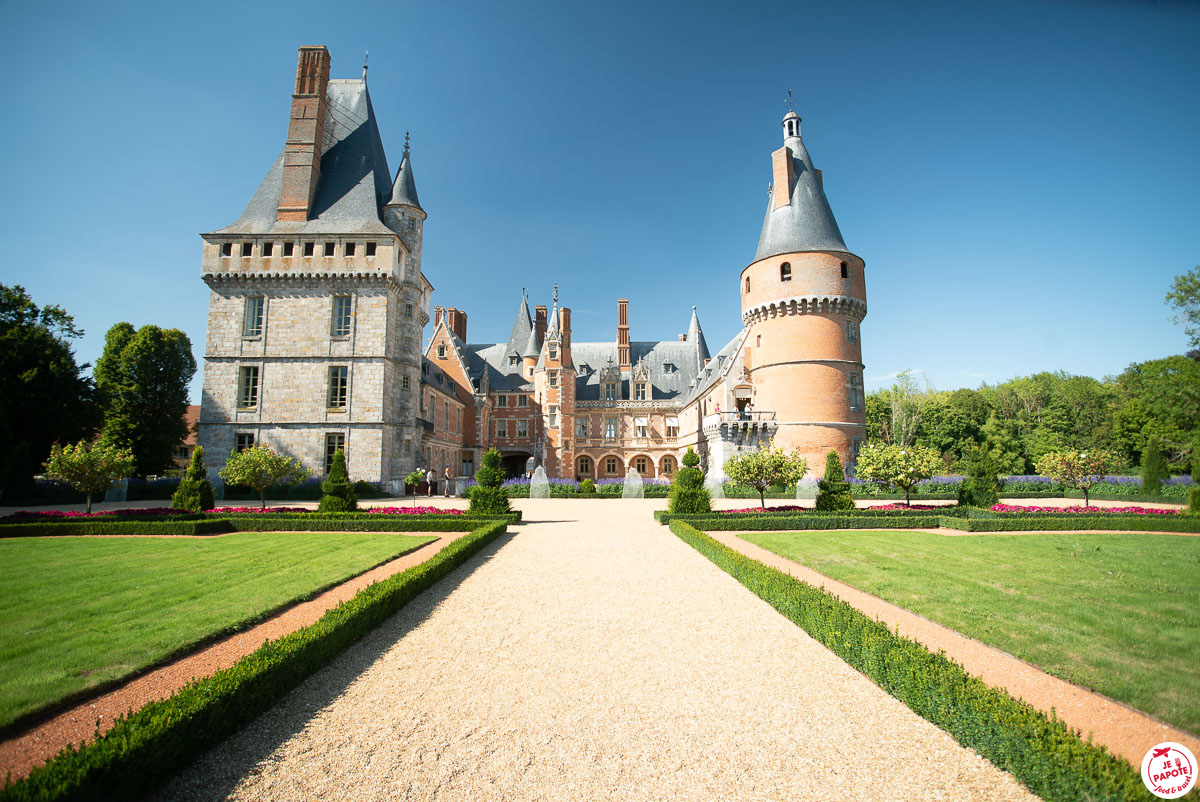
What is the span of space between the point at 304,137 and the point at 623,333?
1085 inches

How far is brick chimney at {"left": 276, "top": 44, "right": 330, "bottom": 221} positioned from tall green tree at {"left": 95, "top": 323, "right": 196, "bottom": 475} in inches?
609

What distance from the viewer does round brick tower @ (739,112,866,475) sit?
3212 centimetres

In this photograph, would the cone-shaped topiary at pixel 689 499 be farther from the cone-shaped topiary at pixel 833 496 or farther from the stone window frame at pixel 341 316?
the stone window frame at pixel 341 316

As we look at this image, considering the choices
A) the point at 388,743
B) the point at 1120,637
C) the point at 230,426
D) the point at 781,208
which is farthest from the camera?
the point at 781,208

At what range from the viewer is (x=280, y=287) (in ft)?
98.7

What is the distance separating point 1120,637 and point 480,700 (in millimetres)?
6572

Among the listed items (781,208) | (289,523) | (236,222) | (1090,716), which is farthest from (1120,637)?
(236,222)

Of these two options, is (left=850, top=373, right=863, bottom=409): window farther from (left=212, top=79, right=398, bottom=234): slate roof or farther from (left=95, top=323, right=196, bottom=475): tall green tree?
(left=95, top=323, right=196, bottom=475): tall green tree

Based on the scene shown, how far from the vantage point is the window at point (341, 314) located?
30.1 m

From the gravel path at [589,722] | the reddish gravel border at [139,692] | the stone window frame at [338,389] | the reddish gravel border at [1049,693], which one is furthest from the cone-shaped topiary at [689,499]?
the stone window frame at [338,389]

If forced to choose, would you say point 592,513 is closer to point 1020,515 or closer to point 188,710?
point 1020,515

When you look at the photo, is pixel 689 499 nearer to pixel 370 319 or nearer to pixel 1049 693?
pixel 1049 693

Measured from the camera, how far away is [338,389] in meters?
29.8

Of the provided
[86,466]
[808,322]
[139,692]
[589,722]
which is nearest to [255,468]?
[86,466]
